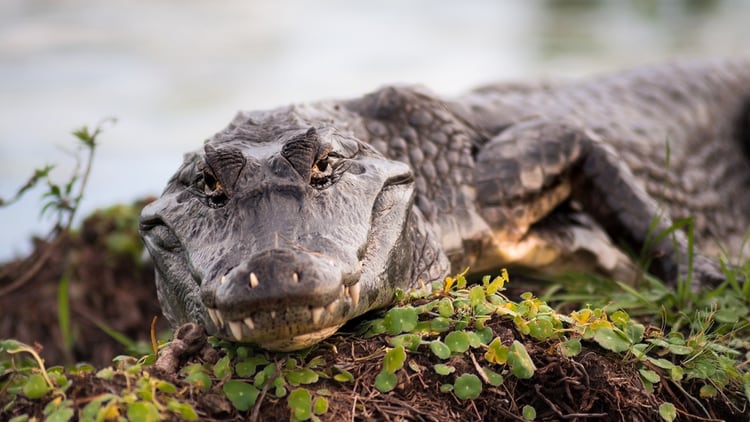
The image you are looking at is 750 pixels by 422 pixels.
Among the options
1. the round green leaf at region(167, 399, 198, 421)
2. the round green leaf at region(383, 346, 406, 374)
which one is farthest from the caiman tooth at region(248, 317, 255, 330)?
the round green leaf at region(383, 346, 406, 374)

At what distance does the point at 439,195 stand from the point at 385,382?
1561mm

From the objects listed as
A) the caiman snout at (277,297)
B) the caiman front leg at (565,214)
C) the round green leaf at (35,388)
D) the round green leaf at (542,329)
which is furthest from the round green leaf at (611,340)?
the round green leaf at (35,388)

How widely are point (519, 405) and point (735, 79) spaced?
3969mm

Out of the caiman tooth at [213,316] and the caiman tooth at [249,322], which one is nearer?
the caiman tooth at [249,322]

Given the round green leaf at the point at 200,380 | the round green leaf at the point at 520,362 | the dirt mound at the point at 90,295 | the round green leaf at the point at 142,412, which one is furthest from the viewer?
the dirt mound at the point at 90,295

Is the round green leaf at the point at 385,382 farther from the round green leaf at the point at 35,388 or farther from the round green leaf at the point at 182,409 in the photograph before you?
the round green leaf at the point at 35,388

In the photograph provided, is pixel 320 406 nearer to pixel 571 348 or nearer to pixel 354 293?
pixel 354 293

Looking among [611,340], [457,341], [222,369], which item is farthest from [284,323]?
[611,340]

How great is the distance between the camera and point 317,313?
2.11 meters

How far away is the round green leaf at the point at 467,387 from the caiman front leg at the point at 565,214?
1525mm

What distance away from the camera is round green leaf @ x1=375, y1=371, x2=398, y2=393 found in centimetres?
223

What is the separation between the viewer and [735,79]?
18.0 ft

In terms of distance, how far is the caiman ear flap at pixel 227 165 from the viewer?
257cm

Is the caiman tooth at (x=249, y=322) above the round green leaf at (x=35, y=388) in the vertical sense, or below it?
above
